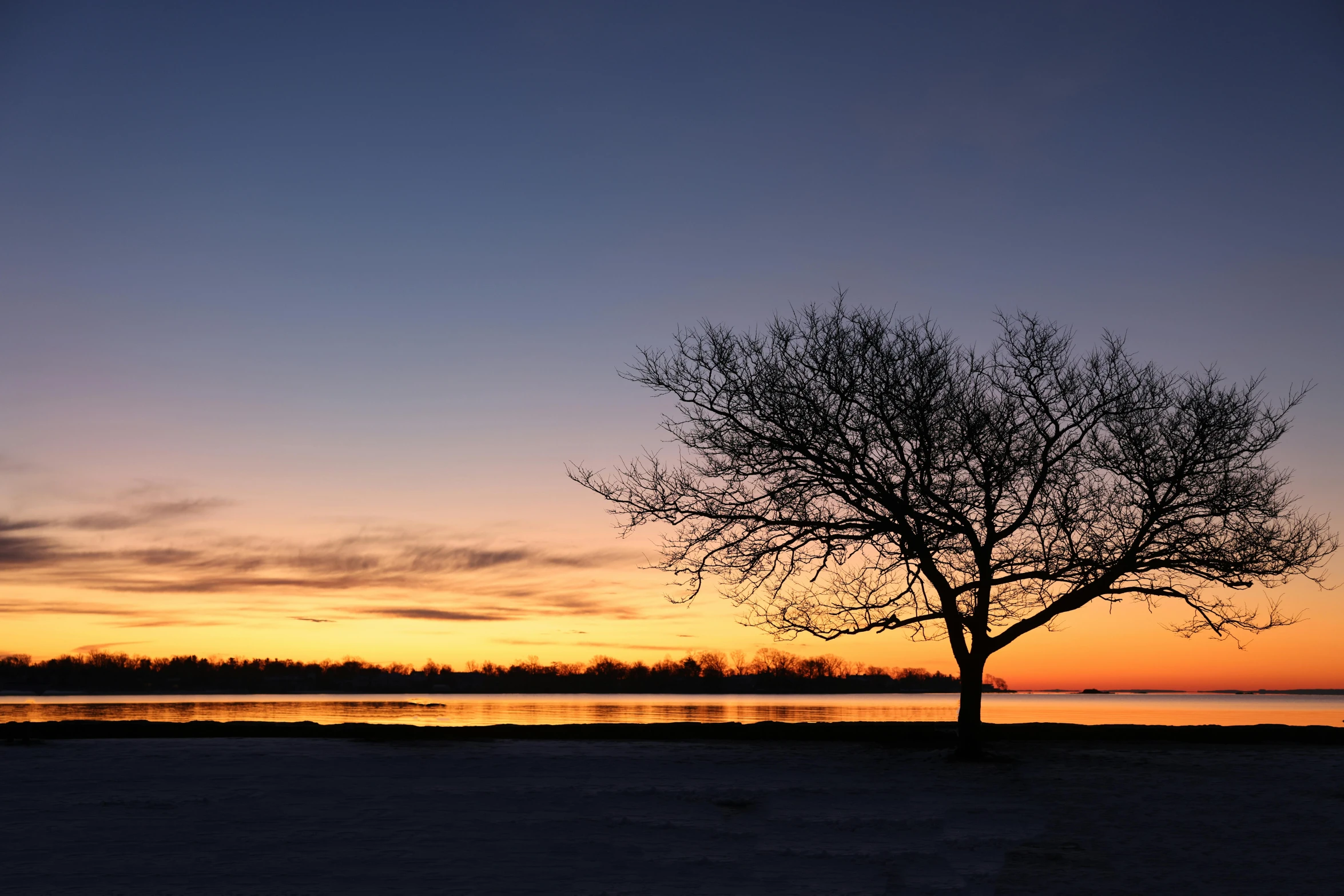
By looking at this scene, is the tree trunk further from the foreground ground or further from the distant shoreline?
the distant shoreline

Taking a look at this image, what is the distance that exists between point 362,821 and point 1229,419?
58.3ft

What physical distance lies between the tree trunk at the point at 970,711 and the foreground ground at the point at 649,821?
69 cm

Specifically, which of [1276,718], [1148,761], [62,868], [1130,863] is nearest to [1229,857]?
[1130,863]

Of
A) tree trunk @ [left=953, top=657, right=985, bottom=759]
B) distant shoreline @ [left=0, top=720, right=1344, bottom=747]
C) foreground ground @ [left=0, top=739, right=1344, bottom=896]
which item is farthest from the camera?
distant shoreline @ [left=0, top=720, right=1344, bottom=747]

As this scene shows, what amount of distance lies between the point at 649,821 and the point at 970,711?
9.07m

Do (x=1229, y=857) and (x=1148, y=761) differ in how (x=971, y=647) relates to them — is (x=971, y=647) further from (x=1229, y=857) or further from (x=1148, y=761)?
(x=1229, y=857)

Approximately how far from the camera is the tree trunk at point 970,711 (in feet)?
64.1

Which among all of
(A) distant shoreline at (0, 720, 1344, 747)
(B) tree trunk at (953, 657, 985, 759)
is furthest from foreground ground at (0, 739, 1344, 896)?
(A) distant shoreline at (0, 720, 1344, 747)

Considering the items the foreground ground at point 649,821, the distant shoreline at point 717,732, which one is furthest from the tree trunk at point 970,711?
the distant shoreline at point 717,732

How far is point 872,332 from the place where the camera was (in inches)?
819

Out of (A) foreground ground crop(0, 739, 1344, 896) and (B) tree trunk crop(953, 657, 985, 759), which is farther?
(B) tree trunk crop(953, 657, 985, 759)

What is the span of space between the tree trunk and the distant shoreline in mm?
1900

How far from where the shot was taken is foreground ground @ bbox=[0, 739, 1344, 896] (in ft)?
34.9

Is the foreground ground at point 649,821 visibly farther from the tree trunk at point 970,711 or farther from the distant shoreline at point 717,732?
the distant shoreline at point 717,732
